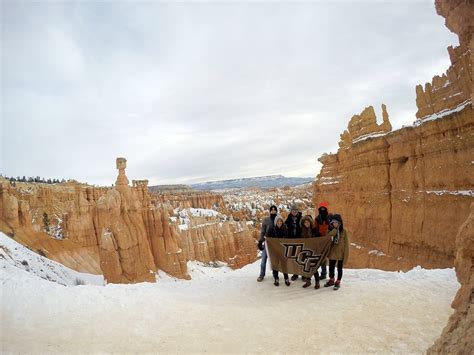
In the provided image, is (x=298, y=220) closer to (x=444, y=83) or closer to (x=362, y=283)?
(x=362, y=283)

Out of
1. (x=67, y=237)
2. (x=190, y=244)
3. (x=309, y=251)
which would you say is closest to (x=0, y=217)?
(x=67, y=237)

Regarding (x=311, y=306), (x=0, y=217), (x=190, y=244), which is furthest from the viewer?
(x=190, y=244)

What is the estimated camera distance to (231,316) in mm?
6242

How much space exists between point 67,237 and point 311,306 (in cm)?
3111

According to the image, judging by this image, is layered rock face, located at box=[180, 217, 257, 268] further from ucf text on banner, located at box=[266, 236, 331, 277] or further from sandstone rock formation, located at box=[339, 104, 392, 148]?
ucf text on banner, located at box=[266, 236, 331, 277]

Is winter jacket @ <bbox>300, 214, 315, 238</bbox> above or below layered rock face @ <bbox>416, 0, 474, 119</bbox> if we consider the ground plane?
below

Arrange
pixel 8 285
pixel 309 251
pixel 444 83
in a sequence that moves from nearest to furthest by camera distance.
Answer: pixel 8 285 < pixel 309 251 < pixel 444 83

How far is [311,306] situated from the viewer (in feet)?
21.1

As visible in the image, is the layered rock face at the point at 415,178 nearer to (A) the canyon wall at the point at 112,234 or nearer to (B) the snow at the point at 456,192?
(B) the snow at the point at 456,192

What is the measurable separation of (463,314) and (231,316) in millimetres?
3850

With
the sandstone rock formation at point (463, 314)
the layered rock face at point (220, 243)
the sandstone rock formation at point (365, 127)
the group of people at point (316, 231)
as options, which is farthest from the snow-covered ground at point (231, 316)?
the layered rock face at point (220, 243)

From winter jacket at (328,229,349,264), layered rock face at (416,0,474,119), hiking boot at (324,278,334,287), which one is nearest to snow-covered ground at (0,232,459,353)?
hiking boot at (324,278,334,287)

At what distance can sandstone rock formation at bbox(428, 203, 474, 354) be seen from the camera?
3057mm

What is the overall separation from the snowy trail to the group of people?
34cm
